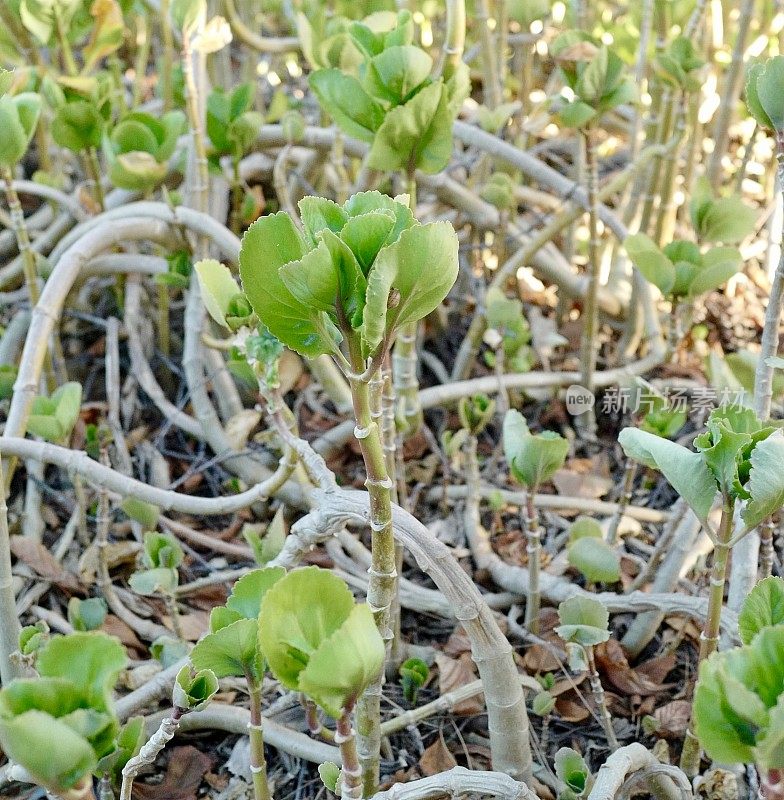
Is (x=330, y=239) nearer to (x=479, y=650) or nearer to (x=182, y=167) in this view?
(x=479, y=650)

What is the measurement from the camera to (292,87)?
6.77ft

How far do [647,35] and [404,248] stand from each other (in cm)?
106

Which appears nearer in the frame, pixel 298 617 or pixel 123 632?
pixel 298 617

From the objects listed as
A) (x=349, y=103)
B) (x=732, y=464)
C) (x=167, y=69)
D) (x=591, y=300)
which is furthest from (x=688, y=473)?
(x=167, y=69)

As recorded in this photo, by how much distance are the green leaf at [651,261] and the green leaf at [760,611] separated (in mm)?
544

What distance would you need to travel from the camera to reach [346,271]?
0.54 metres

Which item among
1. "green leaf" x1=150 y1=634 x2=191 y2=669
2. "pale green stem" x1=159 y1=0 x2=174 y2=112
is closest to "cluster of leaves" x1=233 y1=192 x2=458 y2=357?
"green leaf" x1=150 y1=634 x2=191 y2=669

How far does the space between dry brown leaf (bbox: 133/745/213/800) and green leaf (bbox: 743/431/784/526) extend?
581 millimetres

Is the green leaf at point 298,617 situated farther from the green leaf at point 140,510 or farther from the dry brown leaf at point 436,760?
the green leaf at point 140,510

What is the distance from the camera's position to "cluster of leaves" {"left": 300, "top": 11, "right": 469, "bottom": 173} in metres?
0.86

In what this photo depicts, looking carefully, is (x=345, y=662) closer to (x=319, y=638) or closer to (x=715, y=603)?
(x=319, y=638)

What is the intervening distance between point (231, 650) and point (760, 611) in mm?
340

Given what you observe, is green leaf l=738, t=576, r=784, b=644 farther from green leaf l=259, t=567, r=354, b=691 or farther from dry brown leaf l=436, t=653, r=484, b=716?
dry brown leaf l=436, t=653, r=484, b=716

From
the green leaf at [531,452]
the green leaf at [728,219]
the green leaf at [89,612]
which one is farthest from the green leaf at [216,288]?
the green leaf at [728,219]
